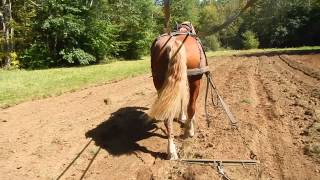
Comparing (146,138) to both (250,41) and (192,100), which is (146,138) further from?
(250,41)

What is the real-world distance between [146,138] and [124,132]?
558 mm

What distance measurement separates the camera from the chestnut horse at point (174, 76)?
18.6ft

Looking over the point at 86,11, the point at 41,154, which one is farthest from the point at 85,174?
the point at 86,11

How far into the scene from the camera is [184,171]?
524 cm

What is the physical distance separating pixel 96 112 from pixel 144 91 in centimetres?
275

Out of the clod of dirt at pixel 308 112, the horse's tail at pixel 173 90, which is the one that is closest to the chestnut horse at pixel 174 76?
the horse's tail at pixel 173 90

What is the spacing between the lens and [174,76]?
18.8 feet

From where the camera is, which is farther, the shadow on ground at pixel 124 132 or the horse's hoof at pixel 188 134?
the horse's hoof at pixel 188 134

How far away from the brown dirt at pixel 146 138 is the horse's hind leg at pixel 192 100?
0.56ft

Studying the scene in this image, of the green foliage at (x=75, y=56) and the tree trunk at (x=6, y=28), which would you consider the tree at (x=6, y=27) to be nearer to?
the tree trunk at (x=6, y=28)

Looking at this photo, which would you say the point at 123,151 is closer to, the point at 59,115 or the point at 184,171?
the point at 184,171

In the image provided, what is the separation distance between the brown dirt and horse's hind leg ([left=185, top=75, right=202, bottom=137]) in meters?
0.17

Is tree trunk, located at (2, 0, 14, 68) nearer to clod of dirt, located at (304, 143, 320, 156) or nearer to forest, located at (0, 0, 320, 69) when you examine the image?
forest, located at (0, 0, 320, 69)

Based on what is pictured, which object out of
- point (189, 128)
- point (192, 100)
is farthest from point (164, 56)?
point (189, 128)
